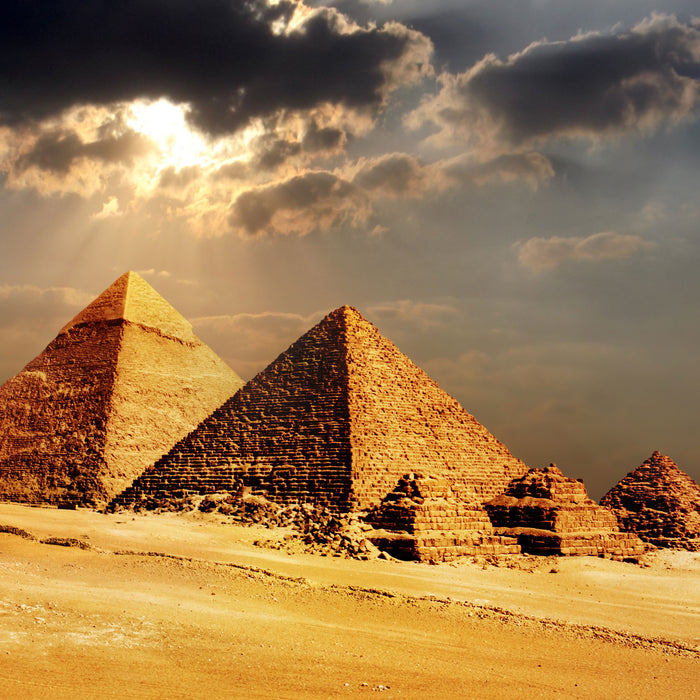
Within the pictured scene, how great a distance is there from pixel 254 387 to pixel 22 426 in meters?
13.1

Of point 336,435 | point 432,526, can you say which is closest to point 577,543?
point 432,526

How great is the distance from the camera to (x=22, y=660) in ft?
25.1

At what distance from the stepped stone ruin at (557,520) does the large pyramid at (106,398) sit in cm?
1799

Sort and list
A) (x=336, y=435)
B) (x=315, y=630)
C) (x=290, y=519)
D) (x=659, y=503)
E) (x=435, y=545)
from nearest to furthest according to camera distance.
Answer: (x=315, y=630) < (x=435, y=545) < (x=290, y=519) < (x=336, y=435) < (x=659, y=503)

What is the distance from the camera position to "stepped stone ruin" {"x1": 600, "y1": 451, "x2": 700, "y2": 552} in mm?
30547

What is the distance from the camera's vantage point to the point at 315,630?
10.1m

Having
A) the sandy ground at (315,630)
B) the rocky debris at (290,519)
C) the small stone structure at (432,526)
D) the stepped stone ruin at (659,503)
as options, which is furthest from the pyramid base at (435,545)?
the stepped stone ruin at (659,503)

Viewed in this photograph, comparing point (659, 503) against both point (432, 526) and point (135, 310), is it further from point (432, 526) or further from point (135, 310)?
point (135, 310)

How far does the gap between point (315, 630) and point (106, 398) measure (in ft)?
97.8

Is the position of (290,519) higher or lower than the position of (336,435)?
lower

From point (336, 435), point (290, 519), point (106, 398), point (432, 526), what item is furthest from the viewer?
point (106, 398)

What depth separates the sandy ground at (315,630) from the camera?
7863 millimetres

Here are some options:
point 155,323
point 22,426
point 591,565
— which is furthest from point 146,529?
point 155,323

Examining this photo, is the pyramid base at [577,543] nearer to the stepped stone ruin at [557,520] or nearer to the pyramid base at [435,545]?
the stepped stone ruin at [557,520]
